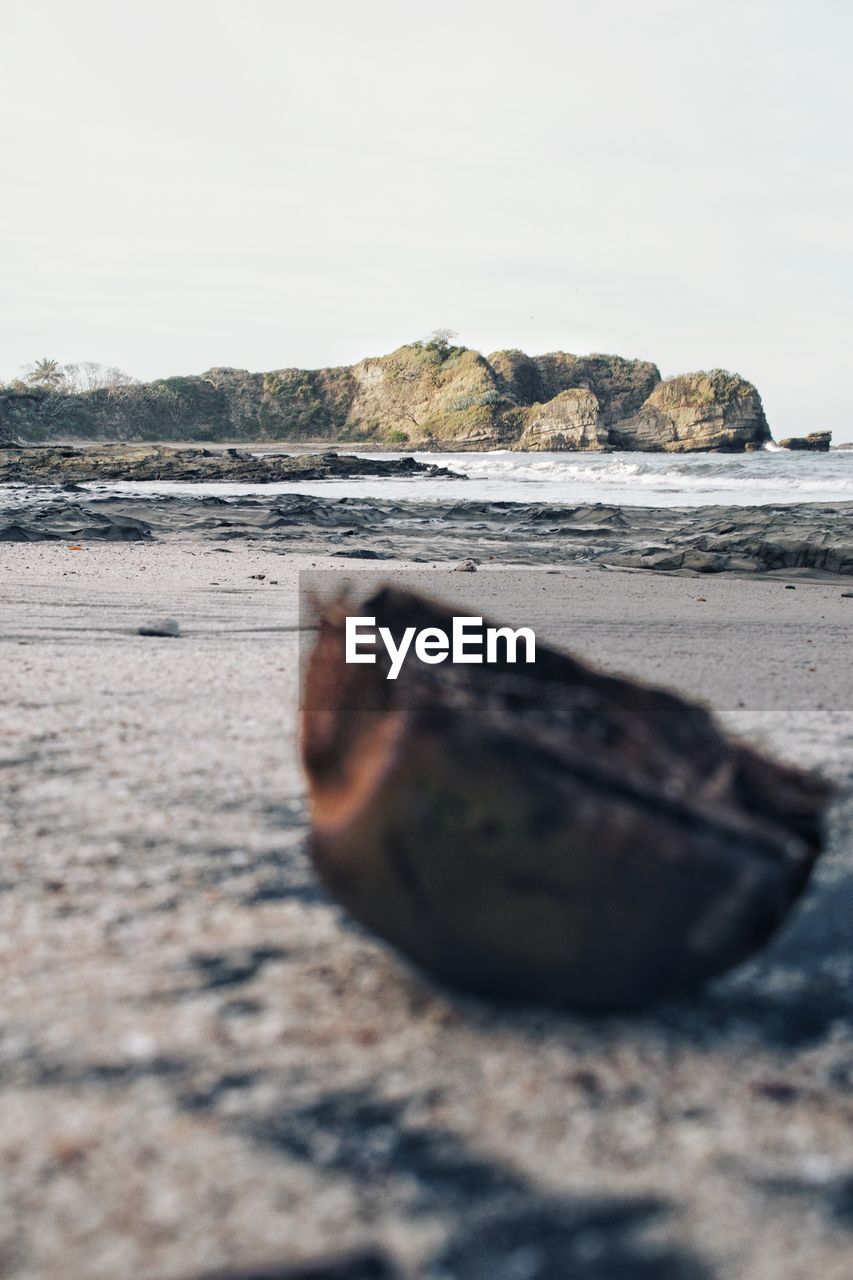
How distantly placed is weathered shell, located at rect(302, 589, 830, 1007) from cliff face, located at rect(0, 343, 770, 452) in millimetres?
54839

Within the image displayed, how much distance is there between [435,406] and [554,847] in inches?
2851

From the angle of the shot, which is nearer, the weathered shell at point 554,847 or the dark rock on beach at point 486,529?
the weathered shell at point 554,847

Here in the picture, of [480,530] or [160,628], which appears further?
[480,530]

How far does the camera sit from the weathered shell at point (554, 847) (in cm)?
98

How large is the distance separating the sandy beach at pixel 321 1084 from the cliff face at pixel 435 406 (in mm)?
54564

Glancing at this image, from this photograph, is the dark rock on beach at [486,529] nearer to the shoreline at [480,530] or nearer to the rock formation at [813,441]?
the shoreline at [480,530]

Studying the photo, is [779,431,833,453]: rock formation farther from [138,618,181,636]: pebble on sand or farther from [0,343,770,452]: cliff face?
[138,618,181,636]: pebble on sand

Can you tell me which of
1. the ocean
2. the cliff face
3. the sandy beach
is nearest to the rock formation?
the cliff face

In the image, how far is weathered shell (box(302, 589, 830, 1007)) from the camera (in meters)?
0.98

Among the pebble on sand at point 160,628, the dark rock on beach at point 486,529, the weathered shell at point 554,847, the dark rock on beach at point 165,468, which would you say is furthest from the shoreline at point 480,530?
the dark rock on beach at point 165,468

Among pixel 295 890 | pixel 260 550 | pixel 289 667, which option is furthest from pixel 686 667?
pixel 260 550

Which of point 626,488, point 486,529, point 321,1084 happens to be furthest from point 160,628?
point 626,488

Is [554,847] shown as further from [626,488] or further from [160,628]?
[626,488]

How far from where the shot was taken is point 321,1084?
1.07 m
